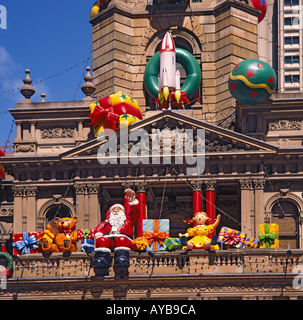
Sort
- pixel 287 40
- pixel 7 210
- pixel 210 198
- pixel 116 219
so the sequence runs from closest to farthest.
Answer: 1. pixel 116 219
2. pixel 210 198
3. pixel 7 210
4. pixel 287 40

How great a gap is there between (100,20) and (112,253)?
2529 centimetres

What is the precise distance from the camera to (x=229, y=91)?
70.4 meters

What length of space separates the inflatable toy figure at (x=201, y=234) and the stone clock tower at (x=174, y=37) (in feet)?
57.2

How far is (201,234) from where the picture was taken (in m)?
55.3

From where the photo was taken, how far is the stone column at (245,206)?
2522 inches

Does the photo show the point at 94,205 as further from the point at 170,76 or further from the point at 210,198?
the point at 170,76

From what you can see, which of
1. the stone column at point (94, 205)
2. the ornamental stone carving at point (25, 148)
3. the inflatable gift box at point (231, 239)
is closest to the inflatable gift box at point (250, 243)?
the inflatable gift box at point (231, 239)

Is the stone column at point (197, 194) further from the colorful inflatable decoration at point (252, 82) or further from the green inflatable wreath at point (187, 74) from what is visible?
the green inflatable wreath at point (187, 74)

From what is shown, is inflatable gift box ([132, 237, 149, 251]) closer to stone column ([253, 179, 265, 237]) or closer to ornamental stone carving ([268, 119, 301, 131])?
stone column ([253, 179, 265, 237])

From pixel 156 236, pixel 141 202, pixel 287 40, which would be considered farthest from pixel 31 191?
pixel 287 40

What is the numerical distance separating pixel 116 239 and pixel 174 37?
22.9 meters

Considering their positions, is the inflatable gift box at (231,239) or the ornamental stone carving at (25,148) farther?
the ornamental stone carving at (25,148)
